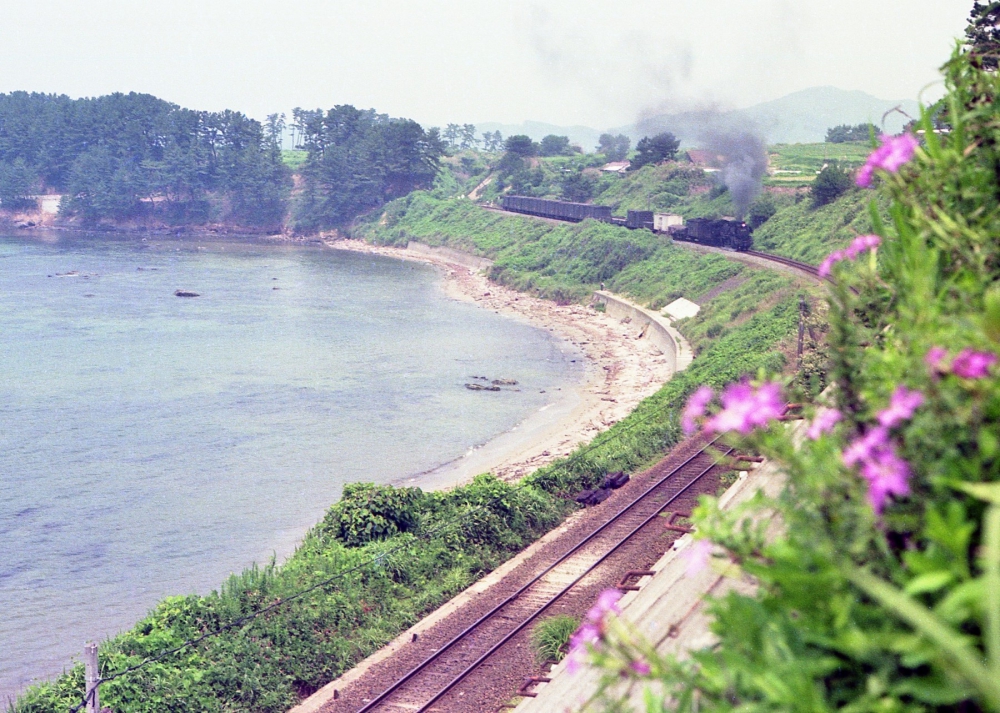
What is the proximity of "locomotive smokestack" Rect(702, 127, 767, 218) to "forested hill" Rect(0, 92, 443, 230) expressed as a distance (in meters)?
53.7

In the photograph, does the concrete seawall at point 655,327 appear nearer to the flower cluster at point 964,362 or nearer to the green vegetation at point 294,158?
the flower cluster at point 964,362

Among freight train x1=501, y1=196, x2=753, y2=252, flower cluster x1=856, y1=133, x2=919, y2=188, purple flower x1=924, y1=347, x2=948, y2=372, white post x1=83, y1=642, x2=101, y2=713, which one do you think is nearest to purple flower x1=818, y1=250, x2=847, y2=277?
flower cluster x1=856, y1=133, x2=919, y2=188

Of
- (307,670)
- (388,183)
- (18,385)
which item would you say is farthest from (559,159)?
(307,670)

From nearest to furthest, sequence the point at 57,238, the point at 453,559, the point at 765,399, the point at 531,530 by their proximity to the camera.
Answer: the point at 765,399 → the point at 453,559 → the point at 531,530 → the point at 57,238

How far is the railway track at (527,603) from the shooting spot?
650 inches

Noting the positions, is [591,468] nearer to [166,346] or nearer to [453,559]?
[453,559]

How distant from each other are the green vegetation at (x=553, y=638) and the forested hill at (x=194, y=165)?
384 ft

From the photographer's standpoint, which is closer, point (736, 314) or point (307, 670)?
point (307, 670)

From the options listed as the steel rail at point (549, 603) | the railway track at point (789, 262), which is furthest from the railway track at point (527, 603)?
the railway track at point (789, 262)

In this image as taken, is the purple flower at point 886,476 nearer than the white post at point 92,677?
Yes

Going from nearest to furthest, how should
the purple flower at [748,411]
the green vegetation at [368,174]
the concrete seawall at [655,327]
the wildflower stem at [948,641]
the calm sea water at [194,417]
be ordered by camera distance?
the wildflower stem at [948,641] < the purple flower at [748,411] < the calm sea water at [194,417] < the concrete seawall at [655,327] < the green vegetation at [368,174]

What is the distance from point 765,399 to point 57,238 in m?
127

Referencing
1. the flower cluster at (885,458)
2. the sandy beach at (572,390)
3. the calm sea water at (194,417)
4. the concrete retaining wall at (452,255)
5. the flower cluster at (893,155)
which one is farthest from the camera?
the concrete retaining wall at (452,255)

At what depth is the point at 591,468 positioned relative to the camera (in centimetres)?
2786
